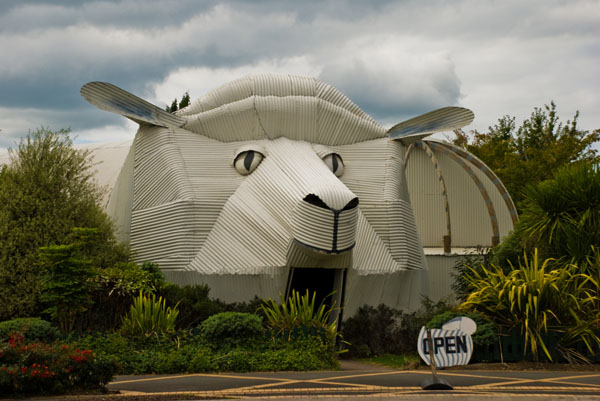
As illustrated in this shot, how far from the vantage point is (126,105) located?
55.5 ft

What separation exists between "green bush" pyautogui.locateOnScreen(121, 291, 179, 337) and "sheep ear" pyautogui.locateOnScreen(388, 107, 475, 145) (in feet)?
25.0

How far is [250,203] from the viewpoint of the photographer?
1617 centimetres

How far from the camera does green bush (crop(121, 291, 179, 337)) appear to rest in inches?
536

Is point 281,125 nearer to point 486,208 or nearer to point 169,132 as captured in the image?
point 169,132

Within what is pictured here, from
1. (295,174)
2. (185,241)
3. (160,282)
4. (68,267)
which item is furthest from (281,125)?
(68,267)

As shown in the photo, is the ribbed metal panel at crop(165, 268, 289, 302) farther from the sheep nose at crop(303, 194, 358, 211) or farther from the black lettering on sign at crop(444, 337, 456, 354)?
the black lettering on sign at crop(444, 337, 456, 354)

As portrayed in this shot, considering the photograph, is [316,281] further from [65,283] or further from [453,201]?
[453,201]

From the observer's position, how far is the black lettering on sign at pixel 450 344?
12.9 meters

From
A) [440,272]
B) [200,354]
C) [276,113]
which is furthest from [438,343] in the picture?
[440,272]

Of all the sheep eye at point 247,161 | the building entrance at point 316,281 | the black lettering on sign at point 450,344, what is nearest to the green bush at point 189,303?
the sheep eye at point 247,161

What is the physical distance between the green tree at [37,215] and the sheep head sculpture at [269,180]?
1069 millimetres

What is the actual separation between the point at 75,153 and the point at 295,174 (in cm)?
530

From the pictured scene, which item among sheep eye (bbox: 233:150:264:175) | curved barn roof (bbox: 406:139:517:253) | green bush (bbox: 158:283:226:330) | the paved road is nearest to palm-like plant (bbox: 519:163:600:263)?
the paved road

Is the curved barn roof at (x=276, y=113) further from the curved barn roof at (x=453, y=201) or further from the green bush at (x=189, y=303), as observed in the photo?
the curved barn roof at (x=453, y=201)
